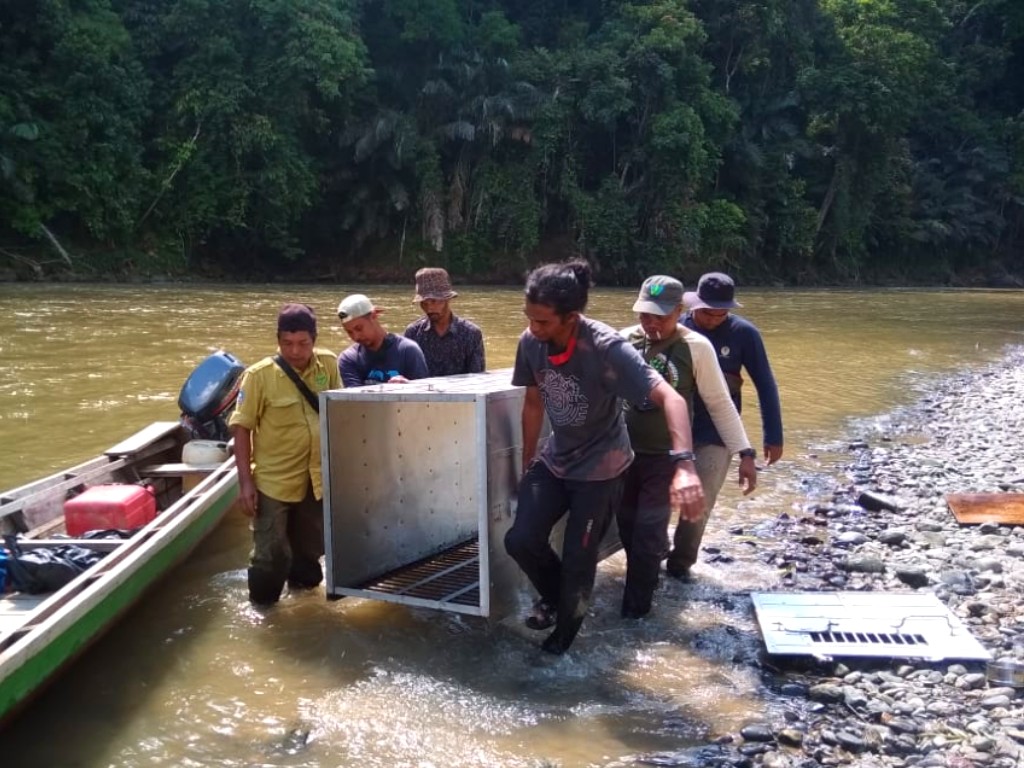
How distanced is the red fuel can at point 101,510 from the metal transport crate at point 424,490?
1.63m

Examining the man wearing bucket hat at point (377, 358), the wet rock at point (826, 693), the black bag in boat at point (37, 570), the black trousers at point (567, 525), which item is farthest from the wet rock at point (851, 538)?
the black bag in boat at point (37, 570)

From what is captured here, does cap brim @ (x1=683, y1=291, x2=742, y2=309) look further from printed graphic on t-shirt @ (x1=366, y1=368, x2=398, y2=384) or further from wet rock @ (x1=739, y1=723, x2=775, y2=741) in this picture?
wet rock @ (x1=739, y1=723, x2=775, y2=741)

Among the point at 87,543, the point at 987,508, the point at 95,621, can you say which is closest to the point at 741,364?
the point at 987,508

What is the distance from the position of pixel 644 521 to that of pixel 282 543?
2.08 m

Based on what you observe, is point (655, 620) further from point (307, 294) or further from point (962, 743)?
point (307, 294)

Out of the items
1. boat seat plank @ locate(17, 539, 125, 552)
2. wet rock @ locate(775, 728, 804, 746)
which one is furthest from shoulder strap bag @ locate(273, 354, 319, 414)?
wet rock @ locate(775, 728, 804, 746)

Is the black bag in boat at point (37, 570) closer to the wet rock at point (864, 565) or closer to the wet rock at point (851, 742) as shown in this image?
the wet rock at point (851, 742)

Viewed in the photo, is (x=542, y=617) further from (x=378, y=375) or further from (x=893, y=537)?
(x=893, y=537)

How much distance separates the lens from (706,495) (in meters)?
5.59

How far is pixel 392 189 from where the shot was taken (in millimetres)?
35969

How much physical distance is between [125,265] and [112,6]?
9404 mm

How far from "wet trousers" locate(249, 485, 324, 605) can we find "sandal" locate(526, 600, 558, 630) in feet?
4.48

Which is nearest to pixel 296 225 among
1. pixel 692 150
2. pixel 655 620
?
pixel 692 150

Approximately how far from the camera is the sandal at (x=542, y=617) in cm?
500
